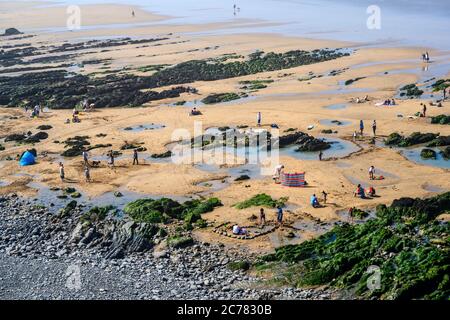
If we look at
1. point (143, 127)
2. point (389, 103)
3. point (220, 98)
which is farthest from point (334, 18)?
point (143, 127)

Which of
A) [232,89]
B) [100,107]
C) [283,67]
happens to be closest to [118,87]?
[100,107]

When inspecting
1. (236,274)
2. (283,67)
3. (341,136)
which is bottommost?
(236,274)

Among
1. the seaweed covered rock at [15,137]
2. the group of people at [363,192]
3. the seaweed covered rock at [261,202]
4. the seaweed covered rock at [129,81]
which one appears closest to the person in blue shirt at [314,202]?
the seaweed covered rock at [261,202]

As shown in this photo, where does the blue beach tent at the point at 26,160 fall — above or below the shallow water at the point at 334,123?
below

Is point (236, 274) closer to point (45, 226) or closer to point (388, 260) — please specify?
point (388, 260)

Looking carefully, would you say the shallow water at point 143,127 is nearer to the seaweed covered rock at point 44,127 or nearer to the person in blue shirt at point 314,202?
the seaweed covered rock at point 44,127

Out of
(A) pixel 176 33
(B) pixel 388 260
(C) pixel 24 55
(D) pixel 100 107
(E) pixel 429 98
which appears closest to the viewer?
(B) pixel 388 260

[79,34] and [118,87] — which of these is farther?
[79,34]
